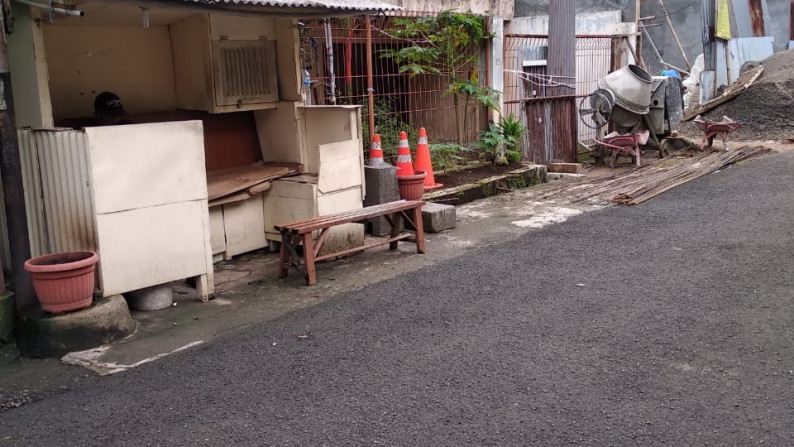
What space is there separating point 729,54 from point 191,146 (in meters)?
17.1

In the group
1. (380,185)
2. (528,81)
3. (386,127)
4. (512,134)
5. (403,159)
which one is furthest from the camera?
(528,81)

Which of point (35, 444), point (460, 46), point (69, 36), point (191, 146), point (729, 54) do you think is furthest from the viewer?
point (729, 54)

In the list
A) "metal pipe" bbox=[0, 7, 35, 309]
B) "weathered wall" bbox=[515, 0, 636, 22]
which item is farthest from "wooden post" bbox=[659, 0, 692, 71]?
"metal pipe" bbox=[0, 7, 35, 309]

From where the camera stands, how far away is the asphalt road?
157 inches

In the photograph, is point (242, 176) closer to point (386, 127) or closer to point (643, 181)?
point (386, 127)

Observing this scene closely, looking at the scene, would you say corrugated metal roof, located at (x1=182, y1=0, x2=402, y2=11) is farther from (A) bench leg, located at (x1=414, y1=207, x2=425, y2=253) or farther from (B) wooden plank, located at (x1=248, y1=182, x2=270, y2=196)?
(A) bench leg, located at (x1=414, y1=207, x2=425, y2=253)

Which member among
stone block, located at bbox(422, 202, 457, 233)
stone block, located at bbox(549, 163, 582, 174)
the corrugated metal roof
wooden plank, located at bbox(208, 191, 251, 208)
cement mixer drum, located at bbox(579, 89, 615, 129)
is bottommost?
stone block, located at bbox(422, 202, 457, 233)

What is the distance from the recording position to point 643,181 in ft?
36.2

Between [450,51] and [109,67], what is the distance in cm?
543

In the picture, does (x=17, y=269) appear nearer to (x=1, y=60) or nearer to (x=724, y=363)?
(x=1, y=60)

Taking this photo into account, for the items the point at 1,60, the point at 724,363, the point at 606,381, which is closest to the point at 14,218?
the point at 1,60

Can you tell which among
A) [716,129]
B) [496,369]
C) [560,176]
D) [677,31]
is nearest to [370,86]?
[560,176]

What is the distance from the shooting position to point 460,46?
11.5m

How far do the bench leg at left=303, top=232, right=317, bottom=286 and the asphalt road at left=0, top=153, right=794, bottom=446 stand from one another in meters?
0.55
